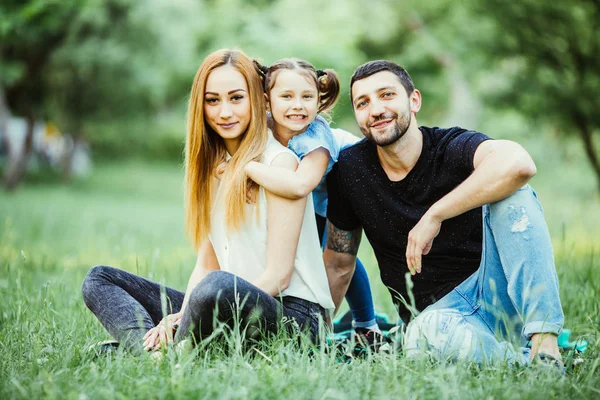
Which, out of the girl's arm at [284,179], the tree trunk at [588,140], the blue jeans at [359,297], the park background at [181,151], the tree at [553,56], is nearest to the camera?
the park background at [181,151]

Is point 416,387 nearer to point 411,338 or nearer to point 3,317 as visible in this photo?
point 411,338

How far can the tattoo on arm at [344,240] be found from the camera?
3.38 metres

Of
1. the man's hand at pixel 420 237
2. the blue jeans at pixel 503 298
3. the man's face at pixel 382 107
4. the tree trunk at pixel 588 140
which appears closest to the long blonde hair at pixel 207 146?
the man's face at pixel 382 107

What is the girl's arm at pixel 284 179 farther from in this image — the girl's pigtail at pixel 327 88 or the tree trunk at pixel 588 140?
the tree trunk at pixel 588 140

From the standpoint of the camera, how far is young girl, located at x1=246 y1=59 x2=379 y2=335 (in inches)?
111

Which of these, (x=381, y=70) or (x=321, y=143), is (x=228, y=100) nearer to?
(x=321, y=143)

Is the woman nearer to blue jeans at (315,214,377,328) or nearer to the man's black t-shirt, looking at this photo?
the man's black t-shirt

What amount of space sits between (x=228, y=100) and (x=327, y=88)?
0.56 meters

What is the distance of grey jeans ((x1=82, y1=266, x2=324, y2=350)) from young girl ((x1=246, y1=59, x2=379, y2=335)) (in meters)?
0.50

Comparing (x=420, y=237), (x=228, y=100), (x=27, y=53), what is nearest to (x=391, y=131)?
(x=420, y=237)

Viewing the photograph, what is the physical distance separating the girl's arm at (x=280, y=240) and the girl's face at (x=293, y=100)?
359mm

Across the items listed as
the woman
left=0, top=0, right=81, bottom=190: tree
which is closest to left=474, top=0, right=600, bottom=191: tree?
the woman

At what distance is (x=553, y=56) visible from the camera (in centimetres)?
836

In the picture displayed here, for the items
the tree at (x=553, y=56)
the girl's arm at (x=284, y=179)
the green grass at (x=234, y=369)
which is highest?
the tree at (x=553, y=56)
